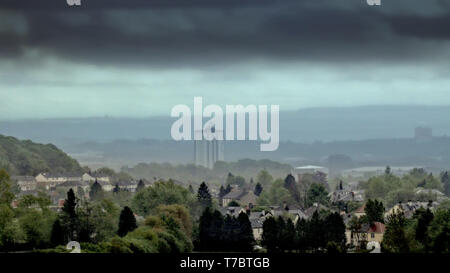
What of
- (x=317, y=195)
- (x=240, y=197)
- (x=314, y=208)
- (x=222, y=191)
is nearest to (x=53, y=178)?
(x=222, y=191)

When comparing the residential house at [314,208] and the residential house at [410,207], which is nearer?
the residential house at [410,207]

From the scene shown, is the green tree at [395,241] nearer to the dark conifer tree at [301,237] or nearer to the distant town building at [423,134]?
the dark conifer tree at [301,237]

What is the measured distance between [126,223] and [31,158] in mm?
48760

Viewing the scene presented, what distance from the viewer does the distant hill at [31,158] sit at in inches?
3388

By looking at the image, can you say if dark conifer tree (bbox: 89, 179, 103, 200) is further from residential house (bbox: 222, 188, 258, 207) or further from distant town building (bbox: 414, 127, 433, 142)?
distant town building (bbox: 414, 127, 433, 142)

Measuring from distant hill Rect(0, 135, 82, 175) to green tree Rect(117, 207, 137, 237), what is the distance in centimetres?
4261

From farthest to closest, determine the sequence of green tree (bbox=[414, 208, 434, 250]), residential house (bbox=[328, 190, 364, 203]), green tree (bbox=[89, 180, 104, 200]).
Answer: green tree (bbox=[89, 180, 104, 200]), residential house (bbox=[328, 190, 364, 203]), green tree (bbox=[414, 208, 434, 250])

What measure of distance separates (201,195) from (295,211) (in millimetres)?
6573

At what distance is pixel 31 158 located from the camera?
3529 inches

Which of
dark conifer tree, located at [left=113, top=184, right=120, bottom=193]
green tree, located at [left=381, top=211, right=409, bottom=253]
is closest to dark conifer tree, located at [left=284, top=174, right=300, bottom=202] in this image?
dark conifer tree, located at [left=113, top=184, right=120, bottom=193]

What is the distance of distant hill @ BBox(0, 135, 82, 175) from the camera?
8606 centimetres

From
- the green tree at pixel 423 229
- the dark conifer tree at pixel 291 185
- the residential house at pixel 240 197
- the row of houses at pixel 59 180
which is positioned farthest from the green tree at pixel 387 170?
the green tree at pixel 423 229

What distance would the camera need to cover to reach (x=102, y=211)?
45750mm

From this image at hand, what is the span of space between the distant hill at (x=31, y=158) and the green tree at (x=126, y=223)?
4261 cm
